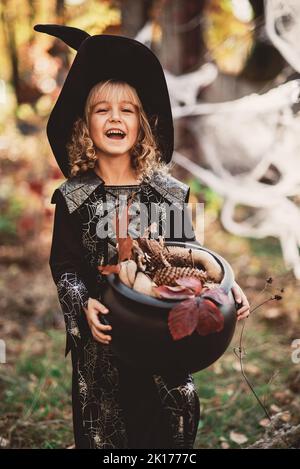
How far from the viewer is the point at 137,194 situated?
1.89m

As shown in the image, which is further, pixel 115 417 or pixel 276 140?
pixel 276 140

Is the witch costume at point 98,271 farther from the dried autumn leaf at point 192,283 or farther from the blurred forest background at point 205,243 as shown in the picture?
the blurred forest background at point 205,243

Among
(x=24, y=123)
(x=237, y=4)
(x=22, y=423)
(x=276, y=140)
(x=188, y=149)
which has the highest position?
(x=237, y=4)

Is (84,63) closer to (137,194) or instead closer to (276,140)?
(137,194)

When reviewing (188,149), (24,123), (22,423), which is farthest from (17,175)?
(22,423)

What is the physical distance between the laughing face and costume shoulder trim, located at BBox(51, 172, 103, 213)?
0.12m

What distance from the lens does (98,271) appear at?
1861mm

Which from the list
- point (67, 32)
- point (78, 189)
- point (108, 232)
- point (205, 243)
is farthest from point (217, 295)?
point (205, 243)

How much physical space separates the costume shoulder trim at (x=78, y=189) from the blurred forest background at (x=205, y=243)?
0.80m

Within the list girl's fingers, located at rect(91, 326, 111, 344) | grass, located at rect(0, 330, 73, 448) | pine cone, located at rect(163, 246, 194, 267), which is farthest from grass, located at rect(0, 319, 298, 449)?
girl's fingers, located at rect(91, 326, 111, 344)

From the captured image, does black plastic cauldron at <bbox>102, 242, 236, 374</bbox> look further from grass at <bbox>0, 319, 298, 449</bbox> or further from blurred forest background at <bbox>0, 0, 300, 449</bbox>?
grass at <bbox>0, 319, 298, 449</bbox>

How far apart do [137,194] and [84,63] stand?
0.50 metres

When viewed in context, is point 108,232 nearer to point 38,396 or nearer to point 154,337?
point 154,337

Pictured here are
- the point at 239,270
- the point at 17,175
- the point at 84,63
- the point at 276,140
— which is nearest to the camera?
the point at 84,63
